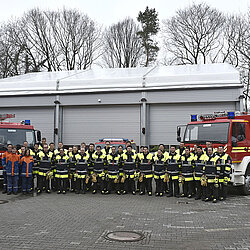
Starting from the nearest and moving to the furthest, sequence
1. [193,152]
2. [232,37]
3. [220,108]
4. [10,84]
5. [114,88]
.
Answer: [193,152], [220,108], [114,88], [10,84], [232,37]

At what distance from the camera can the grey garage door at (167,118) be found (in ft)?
62.0

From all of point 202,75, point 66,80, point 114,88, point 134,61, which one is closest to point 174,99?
point 202,75

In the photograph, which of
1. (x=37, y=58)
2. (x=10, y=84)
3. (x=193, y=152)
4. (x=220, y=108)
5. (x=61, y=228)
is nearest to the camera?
(x=61, y=228)

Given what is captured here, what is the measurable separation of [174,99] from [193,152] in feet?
29.6

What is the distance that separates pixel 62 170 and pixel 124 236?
517cm

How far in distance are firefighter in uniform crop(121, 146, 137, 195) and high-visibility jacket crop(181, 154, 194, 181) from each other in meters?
1.61

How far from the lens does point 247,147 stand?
10.6m

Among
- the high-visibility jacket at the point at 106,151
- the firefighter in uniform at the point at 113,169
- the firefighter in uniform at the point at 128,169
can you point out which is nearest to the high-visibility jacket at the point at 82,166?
the high-visibility jacket at the point at 106,151

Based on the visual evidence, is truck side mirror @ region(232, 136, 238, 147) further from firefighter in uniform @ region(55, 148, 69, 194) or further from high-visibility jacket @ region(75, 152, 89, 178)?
firefighter in uniform @ region(55, 148, 69, 194)

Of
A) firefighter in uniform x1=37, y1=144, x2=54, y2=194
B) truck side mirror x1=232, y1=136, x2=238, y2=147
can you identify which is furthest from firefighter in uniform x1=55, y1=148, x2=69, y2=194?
truck side mirror x1=232, y1=136, x2=238, y2=147

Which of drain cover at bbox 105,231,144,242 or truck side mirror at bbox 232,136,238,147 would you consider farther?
truck side mirror at bbox 232,136,238,147

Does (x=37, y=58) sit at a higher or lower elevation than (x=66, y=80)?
higher

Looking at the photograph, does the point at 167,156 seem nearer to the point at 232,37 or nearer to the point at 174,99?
the point at 174,99

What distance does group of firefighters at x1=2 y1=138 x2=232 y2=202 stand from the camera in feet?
33.0
